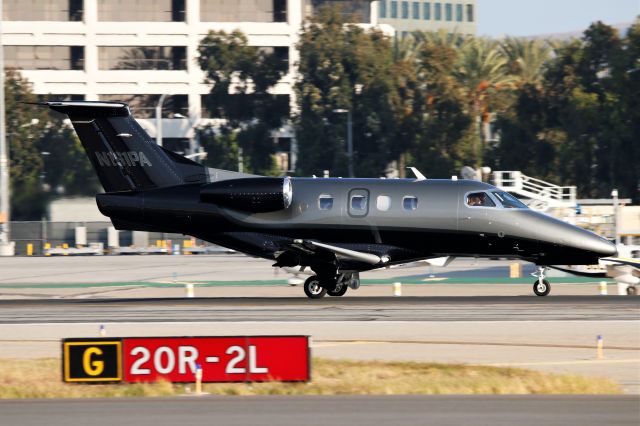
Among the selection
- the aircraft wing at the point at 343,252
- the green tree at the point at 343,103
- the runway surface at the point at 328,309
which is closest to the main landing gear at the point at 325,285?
the runway surface at the point at 328,309

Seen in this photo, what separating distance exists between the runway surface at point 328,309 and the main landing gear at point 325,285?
10.5 inches

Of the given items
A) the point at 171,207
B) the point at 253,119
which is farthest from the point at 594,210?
the point at 253,119

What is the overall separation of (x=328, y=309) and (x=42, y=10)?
79407mm

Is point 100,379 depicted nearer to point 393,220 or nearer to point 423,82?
point 393,220

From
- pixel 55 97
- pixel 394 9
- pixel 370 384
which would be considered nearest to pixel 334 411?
pixel 370 384

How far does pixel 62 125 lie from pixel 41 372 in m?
71.0

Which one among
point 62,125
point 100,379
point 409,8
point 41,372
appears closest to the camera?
point 100,379

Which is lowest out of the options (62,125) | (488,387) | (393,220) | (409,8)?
(488,387)

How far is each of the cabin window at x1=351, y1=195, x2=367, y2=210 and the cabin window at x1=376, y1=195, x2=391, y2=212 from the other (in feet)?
1.21

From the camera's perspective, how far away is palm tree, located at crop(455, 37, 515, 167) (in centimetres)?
7913

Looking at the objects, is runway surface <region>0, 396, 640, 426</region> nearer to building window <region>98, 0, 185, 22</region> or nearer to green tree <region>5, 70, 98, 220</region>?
green tree <region>5, 70, 98, 220</region>

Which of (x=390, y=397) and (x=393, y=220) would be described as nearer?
(x=390, y=397)

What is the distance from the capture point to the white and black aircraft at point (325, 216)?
29.6 m

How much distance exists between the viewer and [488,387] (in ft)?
54.3
